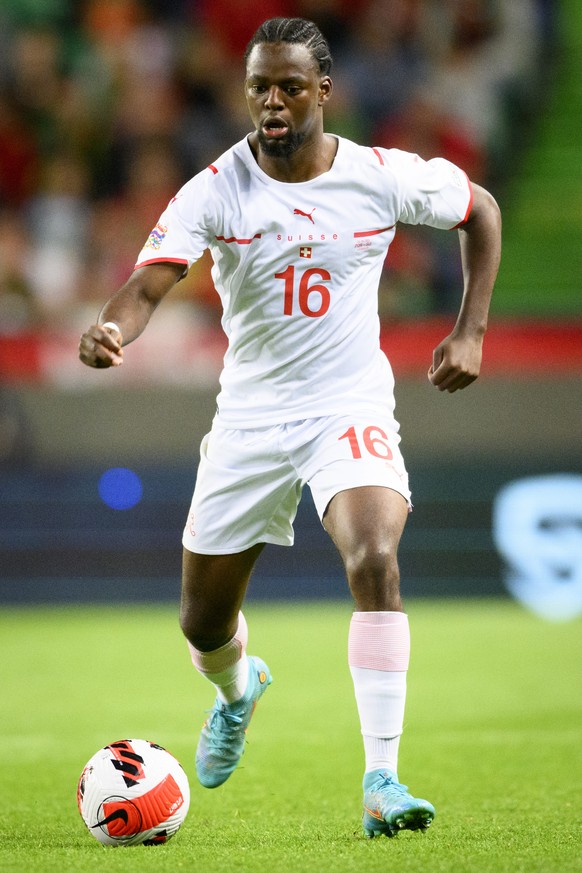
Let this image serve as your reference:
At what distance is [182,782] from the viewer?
14.6ft

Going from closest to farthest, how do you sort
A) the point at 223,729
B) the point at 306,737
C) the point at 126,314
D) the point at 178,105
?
the point at 126,314 → the point at 223,729 → the point at 306,737 → the point at 178,105

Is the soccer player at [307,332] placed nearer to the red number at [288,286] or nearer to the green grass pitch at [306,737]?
the red number at [288,286]

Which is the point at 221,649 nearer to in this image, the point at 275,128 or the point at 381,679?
the point at 381,679

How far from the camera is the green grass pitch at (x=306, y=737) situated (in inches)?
162

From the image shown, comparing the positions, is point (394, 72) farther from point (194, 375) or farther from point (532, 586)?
point (532, 586)

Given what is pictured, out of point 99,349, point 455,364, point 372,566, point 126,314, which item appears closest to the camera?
point 99,349

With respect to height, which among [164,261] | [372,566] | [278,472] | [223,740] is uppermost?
[164,261]

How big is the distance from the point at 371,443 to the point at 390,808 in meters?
1.15

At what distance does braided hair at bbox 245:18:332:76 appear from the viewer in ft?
14.9

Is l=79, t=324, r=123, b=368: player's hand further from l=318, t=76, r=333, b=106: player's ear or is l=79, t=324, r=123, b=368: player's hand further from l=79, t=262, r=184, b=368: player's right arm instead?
l=318, t=76, r=333, b=106: player's ear

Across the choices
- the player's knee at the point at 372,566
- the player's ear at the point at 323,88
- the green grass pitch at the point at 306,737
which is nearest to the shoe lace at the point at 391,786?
the green grass pitch at the point at 306,737

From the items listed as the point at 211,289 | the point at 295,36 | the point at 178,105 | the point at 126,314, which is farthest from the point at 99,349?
the point at 178,105

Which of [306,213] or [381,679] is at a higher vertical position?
[306,213]

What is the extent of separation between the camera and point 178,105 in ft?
44.0
